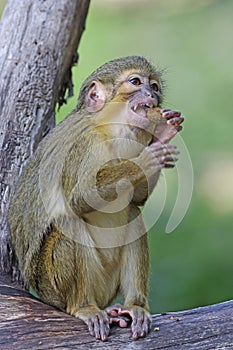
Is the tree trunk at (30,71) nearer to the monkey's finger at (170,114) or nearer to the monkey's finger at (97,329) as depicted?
the monkey's finger at (97,329)

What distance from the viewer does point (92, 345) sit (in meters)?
4.81

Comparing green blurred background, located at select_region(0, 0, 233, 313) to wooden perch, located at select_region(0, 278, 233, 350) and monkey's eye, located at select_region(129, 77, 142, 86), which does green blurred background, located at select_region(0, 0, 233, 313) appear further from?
wooden perch, located at select_region(0, 278, 233, 350)

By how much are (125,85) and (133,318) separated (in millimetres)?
1509

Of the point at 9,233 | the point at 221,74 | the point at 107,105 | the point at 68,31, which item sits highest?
the point at 221,74

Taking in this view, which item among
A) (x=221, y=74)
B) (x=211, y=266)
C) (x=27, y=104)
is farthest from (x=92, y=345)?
(x=221, y=74)

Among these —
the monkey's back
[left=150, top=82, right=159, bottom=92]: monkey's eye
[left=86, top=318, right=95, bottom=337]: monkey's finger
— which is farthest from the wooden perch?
[left=150, top=82, right=159, bottom=92]: monkey's eye

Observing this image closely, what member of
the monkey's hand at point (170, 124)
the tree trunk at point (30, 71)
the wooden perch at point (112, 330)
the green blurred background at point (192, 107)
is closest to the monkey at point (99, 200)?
the monkey's hand at point (170, 124)

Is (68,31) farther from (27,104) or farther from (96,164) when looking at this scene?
(96,164)

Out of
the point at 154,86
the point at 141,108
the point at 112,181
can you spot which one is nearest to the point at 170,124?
the point at 141,108

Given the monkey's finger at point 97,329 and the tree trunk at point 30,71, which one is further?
the tree trunk at point 30,71

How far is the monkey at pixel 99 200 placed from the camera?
204 inches

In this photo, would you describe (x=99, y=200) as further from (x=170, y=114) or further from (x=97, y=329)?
(x=97, y=329)

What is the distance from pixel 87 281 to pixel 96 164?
0.75m

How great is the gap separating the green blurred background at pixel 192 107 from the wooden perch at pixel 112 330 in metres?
2.11
